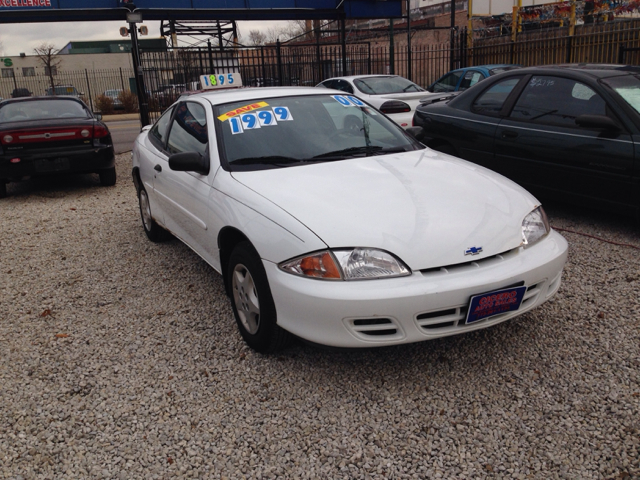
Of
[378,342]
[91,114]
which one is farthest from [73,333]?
[91,114]

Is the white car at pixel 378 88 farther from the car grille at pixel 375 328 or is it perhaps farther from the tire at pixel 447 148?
the car grille at pixel 375 328

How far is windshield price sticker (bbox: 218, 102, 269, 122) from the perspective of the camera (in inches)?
156

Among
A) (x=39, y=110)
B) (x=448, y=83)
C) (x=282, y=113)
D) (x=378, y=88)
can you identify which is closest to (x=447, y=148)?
(x=282, y=113)

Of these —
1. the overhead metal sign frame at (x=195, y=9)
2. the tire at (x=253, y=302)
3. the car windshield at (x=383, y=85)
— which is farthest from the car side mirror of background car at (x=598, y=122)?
the overhead metal sign frame at (x=195, y=9)

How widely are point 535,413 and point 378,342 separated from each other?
817 mm

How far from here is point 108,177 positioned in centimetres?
888

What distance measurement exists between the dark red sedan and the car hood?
216 inches

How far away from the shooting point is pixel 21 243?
6.08 meters

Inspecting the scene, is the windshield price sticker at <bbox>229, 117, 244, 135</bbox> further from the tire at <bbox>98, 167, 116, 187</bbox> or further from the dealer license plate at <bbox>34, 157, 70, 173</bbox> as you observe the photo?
the tire at <bbox>98, 167, 116, 187</bbox>

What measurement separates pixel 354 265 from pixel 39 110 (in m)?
7.69

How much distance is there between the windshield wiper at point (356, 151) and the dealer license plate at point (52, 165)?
560 centimetres

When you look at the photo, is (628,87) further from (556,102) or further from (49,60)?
(49,60)

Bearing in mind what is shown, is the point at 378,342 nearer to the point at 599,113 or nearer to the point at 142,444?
the point at 142,444

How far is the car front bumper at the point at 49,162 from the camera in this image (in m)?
7.75
